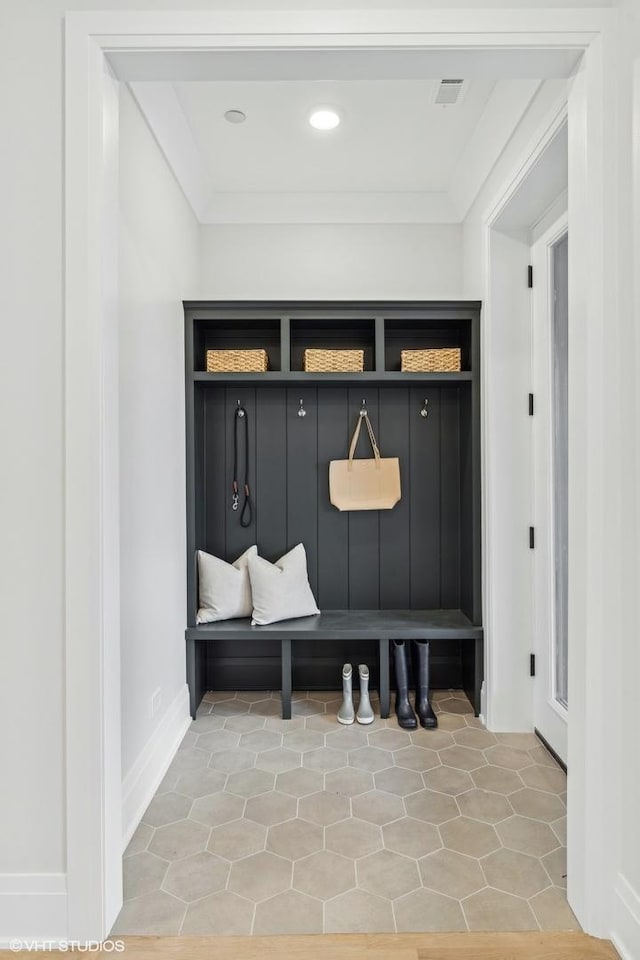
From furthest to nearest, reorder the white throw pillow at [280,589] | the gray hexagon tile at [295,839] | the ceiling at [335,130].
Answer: the white throw pillow at [280,589] < the gray hexagon tile at [295,839] < the ceiling at [335,130]

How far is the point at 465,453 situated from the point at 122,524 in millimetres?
1755

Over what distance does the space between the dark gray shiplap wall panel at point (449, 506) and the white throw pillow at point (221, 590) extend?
3.40 ft

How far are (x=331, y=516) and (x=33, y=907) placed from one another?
2.05 m

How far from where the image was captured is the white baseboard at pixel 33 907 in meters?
1.50

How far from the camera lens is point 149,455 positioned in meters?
2.30

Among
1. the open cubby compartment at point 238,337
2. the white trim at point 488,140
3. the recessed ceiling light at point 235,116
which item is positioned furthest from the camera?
the open cubby compartment at point 238,337

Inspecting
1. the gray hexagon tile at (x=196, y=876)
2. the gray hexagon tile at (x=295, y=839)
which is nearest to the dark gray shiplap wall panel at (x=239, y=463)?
the gray hexagon tile at (x=295, y=839)

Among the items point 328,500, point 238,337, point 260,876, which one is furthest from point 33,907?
point 238,337

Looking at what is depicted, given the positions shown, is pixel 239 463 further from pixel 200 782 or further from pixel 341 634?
pixel 200 782

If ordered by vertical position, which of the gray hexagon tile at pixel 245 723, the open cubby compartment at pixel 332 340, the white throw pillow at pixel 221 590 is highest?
the open cubby compartment at pixel 332 340

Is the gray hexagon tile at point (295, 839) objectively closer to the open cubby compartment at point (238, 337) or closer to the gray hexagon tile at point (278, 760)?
the gray hexagon tile at point (278, 760)

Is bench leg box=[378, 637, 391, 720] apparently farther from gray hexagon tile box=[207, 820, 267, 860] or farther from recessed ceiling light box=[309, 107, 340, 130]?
recessed ceiling light box=[309, 107, 340, 130]

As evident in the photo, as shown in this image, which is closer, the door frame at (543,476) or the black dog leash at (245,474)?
the door frame at (543,476)

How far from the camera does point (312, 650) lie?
3178mm
